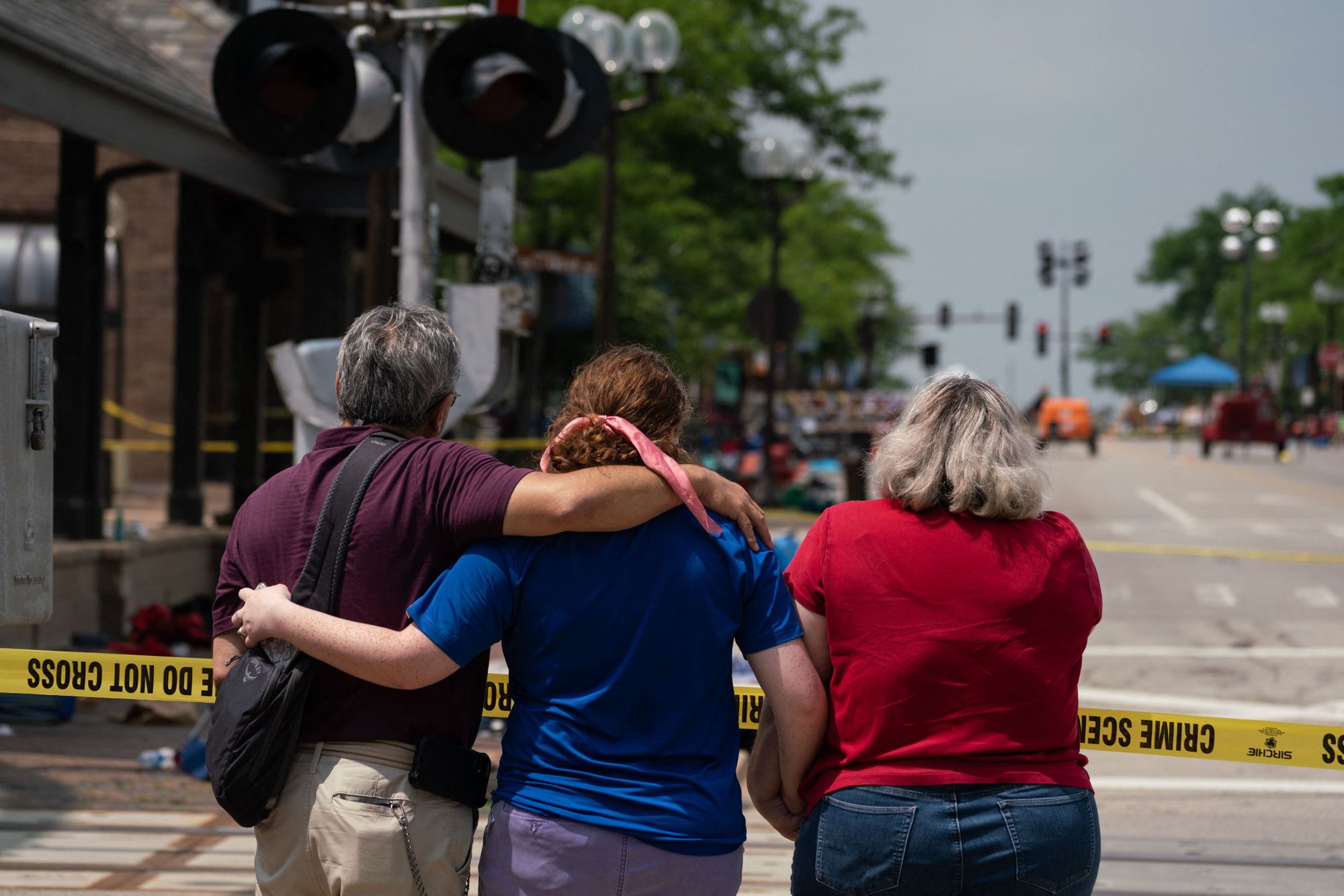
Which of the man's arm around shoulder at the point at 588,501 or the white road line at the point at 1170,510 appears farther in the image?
the white road line at the point at 1170,510

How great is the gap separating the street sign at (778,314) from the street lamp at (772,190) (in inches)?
0.5

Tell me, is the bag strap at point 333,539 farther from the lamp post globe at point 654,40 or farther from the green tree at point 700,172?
the green tree at point 700,172

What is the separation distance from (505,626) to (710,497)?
1.48 feet

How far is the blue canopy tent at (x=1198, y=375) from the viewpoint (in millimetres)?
58344

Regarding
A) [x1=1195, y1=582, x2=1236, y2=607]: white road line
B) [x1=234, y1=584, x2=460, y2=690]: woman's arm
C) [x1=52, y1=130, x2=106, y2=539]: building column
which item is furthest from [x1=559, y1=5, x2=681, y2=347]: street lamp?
[x1=234, y1=584, x2=460, y2=690]: woman's arm

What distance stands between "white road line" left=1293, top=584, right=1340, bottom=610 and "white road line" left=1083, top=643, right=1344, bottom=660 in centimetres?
229

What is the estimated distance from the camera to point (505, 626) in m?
2.76

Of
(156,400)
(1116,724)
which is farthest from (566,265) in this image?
(156,400)

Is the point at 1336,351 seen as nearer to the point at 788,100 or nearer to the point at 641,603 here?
the point at 788,100

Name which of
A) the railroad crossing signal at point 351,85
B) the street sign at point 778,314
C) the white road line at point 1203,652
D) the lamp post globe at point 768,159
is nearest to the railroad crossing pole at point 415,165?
the railroad crossing signal at point 351,85

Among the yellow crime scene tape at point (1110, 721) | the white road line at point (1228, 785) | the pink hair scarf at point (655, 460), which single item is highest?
the pink hair scarf at point (655, 460)

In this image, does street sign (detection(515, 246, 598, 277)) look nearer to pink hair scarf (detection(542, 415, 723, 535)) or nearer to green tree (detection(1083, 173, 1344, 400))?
pink hair scarf (detection(542, 415, 723, 535))

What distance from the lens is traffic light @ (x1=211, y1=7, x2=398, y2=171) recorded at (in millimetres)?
6113

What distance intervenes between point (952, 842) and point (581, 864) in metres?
0.66
